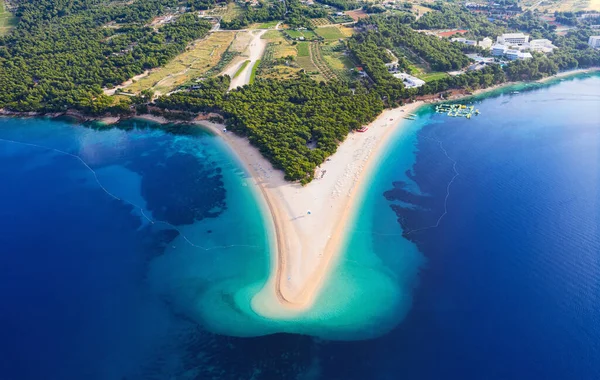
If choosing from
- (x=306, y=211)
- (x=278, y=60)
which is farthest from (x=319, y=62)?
(x=306, y=211)

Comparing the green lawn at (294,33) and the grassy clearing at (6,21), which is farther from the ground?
the green lawn at (294,33)

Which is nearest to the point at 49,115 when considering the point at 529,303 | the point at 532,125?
the point at 529,303

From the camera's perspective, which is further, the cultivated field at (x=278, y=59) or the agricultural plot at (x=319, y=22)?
the agricultural plot at (x=319, y=22)

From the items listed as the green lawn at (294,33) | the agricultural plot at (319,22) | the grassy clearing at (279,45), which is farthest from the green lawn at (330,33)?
the grassy clearing at (279,45)

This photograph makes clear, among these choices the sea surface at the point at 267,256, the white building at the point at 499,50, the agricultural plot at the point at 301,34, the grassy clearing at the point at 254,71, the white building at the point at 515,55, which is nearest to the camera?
the sea surface at the point at 267,256

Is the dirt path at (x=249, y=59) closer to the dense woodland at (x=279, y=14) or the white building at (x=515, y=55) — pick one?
the dense woodland at (x=279, y=14)
